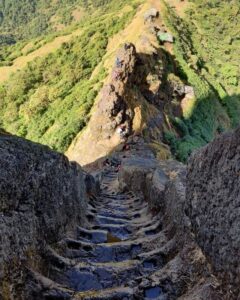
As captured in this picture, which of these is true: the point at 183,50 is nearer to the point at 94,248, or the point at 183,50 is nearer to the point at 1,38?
the point at 94,248

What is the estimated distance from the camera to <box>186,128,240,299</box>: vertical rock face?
4.50 metres

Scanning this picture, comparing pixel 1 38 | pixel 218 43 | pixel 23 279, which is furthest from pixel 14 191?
pixel 1 38

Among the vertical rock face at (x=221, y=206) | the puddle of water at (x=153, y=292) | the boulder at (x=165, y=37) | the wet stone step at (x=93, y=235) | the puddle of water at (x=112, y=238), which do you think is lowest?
the boulder at (x=165, y=37)

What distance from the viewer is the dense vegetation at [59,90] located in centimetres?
5398

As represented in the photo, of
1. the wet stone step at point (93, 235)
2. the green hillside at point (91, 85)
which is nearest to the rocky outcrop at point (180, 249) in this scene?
the wet stone step at point (93, 235)

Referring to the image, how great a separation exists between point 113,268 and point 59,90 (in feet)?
190

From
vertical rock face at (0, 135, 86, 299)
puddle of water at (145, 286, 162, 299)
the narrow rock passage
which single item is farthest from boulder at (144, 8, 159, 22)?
puddle of water at (145, 286, 162, 299)

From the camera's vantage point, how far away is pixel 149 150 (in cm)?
4097

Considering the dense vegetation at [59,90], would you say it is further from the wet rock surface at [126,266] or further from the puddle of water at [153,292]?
the puddle of water at [153,292]

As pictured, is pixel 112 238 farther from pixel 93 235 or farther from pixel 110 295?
pixel 110 295

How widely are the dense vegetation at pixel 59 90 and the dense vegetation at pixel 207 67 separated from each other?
10.4 meters

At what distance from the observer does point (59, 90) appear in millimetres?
63875

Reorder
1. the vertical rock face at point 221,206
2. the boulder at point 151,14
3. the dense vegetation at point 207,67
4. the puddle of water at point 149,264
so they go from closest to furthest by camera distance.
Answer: the vertical rock face at point 221,206, the puddle of water at point 149,264, the dense vegetation at point 207,67, the boulder at point 151,14

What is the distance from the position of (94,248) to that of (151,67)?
51.2 m
